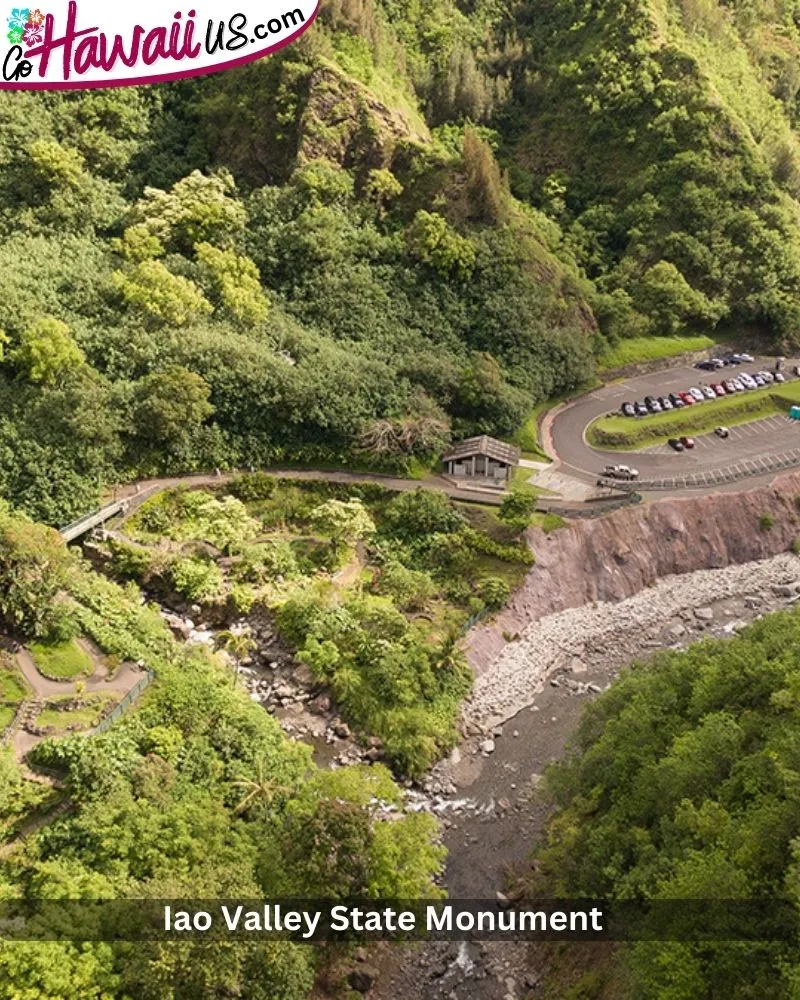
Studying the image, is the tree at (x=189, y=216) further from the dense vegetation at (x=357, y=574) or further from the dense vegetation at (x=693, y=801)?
the dense vegetation at (x=693, y=801)

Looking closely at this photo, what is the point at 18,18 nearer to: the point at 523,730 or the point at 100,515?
the point at 100,515

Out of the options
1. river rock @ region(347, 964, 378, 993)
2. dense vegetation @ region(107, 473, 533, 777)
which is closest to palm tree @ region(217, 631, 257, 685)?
dense vegetation @ region(107, 473, 533, 777)

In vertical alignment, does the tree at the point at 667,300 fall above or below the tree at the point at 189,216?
below

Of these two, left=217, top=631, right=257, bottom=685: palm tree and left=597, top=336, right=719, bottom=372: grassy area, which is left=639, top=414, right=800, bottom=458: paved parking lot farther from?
left=217, top=631, right=257, bottom=685: palm tree

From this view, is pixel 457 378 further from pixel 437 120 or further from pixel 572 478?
pixel 437 120

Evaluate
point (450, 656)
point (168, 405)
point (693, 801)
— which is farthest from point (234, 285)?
point (693, 801)

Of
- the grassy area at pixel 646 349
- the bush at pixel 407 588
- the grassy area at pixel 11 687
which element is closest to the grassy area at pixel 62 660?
the grassy area at pixel 11 687

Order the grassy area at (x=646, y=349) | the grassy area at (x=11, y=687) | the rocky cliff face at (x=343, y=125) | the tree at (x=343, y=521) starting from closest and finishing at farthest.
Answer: the grassy area at (x=11, y=687)
the tree at (x=343, y=521)
the rocky cliff face at (x=343, y=125)
the grassy area at (x=646, y=349)

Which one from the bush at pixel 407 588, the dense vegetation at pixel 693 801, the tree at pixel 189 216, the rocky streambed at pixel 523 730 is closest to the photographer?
the dense vegetation at pixel 693 801
